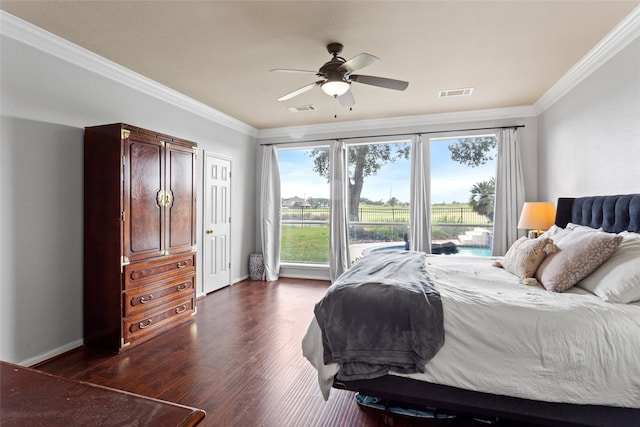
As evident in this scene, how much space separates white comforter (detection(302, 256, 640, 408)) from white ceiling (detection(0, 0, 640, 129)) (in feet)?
6.93

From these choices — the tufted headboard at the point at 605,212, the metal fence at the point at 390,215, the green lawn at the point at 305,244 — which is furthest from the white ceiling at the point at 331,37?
the green lawn at the point at 305,244

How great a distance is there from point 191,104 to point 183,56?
53.7 inches

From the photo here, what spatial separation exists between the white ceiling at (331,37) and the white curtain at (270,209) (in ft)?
6.52

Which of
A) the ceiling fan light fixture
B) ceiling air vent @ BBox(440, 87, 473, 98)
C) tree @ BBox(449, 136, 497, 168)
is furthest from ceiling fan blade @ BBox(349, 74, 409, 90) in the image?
tree @ BBox(449, 136, 497, 168)

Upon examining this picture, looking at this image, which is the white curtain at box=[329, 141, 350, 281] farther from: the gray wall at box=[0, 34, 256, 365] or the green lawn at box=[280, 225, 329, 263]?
the gray wall at box=[0, 34, 256, 365]

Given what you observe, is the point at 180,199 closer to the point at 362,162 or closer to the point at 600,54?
the point at 362,162

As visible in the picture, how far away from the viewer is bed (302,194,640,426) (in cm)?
158

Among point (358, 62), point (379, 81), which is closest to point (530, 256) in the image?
point (379, 81)

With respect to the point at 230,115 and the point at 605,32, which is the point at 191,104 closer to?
the point at 230,115

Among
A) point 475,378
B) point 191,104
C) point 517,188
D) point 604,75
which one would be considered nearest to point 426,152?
point 517,188

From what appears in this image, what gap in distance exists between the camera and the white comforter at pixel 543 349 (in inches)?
61.5

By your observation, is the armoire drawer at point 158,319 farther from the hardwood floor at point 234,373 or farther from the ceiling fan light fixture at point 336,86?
the ceiling fan light fixture at point 336,86

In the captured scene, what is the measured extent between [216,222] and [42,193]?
2435 millimetres

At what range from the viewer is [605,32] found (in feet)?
8.67
